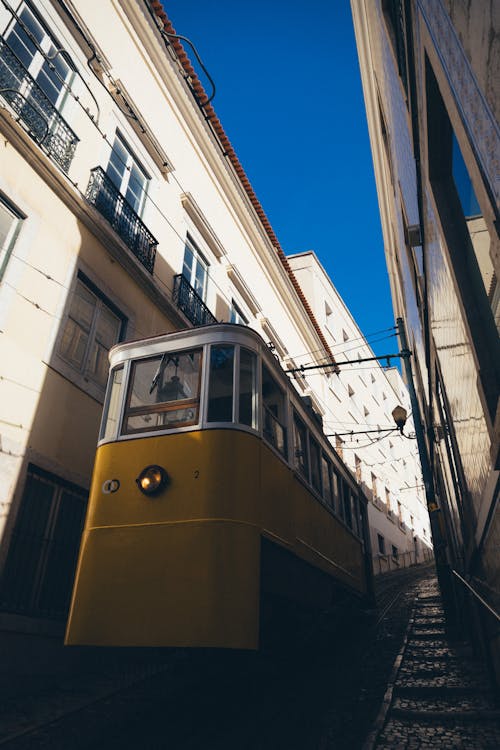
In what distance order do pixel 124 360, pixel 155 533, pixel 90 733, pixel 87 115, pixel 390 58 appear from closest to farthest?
pixel 90 733 → pixel 155 533 → pixel 124 360 → pixel 390 58 → pixel 87 115

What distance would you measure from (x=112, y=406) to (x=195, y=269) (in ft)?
21.6

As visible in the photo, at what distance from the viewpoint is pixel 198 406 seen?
4414 mm

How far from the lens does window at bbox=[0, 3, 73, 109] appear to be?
6441 millimetres

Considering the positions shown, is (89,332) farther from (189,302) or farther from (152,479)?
(152,479)


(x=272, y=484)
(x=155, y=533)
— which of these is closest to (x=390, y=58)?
Answer: (x=272, y=484)

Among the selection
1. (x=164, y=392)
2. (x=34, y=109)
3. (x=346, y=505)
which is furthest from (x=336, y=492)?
(x=34, y=109)

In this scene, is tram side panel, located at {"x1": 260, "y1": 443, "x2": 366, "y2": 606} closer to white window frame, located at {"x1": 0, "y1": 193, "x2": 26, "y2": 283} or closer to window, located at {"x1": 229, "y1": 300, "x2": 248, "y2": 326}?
white window frame, located at {"x1": 0, "y1": 193, "x2": 26, "y2": 283}

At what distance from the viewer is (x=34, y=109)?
6379 mm

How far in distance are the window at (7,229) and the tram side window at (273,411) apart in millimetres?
3550

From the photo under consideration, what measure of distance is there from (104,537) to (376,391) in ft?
86.7

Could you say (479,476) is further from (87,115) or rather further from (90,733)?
(87,115)

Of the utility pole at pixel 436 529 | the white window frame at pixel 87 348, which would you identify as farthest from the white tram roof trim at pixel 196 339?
the utility pole at pixel 436 529

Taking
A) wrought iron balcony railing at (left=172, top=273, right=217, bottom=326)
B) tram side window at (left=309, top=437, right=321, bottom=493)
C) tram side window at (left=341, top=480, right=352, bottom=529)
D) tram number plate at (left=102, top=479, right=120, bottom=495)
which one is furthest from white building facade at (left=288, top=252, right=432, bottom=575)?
→ tram number plate at (left=102, top=479, right=120, bottom=495)

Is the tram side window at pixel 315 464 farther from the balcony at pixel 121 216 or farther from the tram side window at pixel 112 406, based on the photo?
the balcony at pixel 121 216
